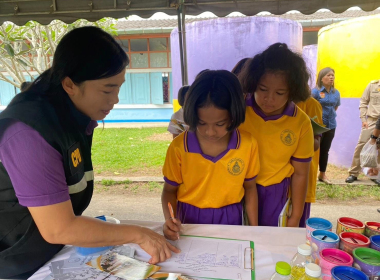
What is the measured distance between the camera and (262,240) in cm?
115

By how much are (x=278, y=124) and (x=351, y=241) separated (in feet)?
2.54

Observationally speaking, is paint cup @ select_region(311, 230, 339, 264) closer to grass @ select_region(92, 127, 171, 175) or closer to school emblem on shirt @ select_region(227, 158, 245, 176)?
school emblem on shirt @ select_region(227, 158, 245, 176)

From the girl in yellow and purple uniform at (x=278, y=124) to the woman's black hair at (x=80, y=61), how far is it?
770mm

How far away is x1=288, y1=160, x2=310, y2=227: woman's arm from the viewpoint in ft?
5.00

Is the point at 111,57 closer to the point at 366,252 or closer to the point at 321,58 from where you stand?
the point at 366,252

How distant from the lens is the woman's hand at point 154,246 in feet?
3.12

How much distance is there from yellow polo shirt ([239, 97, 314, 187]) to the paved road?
2250 mm

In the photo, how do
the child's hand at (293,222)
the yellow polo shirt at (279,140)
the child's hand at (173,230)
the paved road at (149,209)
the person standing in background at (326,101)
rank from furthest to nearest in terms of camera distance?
the person standing in background at (326,101)
the paved road at (149,209)
the child's hand at (293,222)
the yellow polo shirt at (279,140)
the child's hand at (173,230)

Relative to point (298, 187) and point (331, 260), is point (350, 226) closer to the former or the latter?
point (331, 260)

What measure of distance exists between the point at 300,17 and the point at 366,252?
11.1 metres

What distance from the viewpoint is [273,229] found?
1231mm

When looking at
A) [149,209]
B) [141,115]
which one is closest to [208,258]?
[149,209]

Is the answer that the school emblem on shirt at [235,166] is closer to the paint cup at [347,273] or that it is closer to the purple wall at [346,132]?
the paint cup at [347,273]

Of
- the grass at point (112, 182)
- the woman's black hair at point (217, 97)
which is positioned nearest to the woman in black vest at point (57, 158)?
the woman's black hair at point (217, 97)
